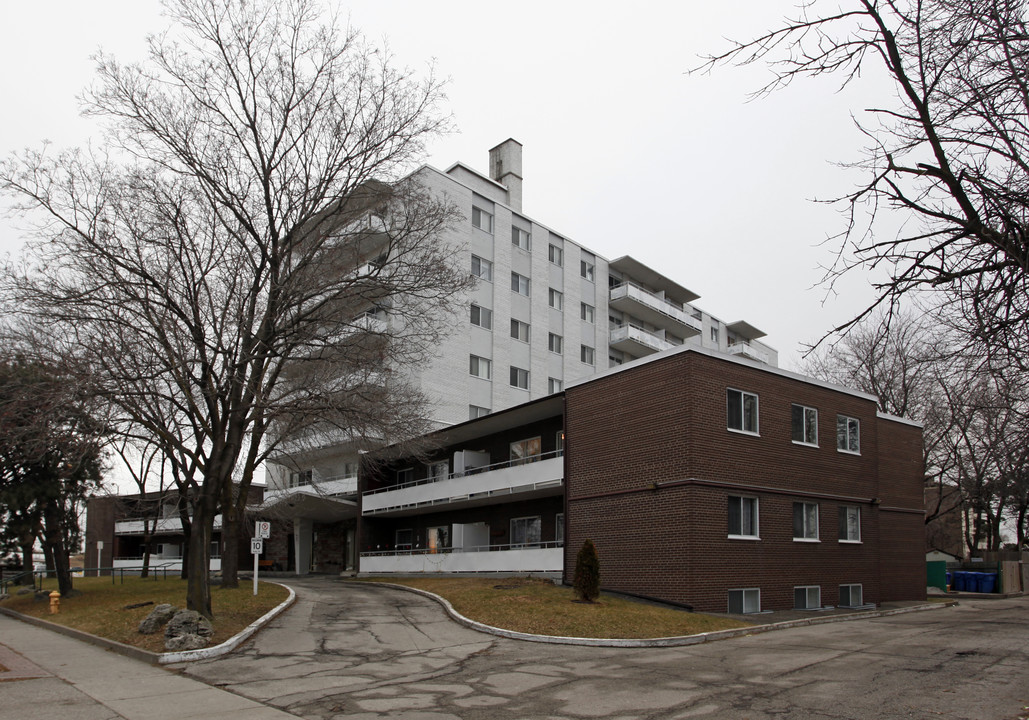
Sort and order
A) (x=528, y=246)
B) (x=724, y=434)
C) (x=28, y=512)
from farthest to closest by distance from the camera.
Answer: (x=528, y=246) → (x=28, y=512) → (x=724, y=434)

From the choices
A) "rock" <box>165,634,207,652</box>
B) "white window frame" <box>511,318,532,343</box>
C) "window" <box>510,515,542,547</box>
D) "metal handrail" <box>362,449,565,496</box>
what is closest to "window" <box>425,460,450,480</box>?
"metal handrail" <box>362,449,565,496</box>

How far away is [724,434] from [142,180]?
50.4ft

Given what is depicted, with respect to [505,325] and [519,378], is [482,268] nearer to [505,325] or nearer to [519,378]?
[505,325]

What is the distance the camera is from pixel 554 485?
26.3 meters

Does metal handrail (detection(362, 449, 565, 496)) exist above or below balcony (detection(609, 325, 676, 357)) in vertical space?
below

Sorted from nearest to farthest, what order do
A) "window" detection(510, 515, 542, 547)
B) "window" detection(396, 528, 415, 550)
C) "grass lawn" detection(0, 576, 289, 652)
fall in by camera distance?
"grass lawn" detection(0, 576, 289, 652), "window" detection(510, 515, 542, 547), "window" detection(396, 528, 415, 550)

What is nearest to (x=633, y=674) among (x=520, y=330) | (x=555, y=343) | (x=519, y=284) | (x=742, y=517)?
(x=742, y=517)

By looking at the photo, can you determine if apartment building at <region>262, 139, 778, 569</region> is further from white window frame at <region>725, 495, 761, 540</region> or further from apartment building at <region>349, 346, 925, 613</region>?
white window frame at <region>725, 495, 761, 540</region>

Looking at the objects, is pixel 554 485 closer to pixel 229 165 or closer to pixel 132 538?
pixel 229 165

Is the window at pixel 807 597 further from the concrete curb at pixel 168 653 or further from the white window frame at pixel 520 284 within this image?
the white window frame at pixel 520 284

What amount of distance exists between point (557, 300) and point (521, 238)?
4484 millimetres

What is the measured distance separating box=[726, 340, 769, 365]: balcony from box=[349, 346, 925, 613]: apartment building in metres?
39.2

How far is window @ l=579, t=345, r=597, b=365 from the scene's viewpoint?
50.2 meters

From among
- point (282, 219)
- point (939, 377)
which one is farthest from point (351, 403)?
point (939, 377)
